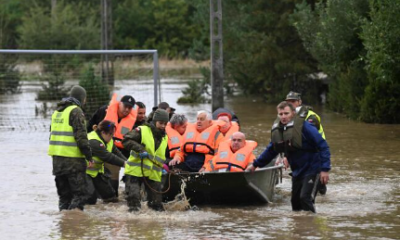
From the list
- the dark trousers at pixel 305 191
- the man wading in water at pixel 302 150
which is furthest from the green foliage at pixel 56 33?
the man wading in water at pixel 302 150

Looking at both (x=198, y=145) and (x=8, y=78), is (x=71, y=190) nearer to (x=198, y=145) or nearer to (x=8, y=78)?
(x=198, y=145)

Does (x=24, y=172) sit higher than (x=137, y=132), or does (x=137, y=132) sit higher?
(x=137, y=132)

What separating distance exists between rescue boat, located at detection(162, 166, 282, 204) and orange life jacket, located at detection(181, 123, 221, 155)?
71 centimetres

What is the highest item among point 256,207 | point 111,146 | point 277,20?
point 277,20

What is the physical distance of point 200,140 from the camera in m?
14.2

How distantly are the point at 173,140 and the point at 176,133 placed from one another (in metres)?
0.12

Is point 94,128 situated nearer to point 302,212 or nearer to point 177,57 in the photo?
point 302,212

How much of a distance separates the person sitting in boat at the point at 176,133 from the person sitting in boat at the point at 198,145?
0.10m

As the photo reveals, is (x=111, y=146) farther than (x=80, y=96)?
Yes

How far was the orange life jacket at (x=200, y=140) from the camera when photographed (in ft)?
46.5

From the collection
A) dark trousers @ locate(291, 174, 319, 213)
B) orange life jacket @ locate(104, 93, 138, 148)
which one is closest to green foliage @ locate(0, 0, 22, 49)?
orange life jacket @ locate(104, 93, 138, 148)

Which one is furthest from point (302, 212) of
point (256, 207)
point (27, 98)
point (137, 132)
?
point (27, 98)

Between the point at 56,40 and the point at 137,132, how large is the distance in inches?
2063

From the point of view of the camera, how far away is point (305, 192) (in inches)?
493
